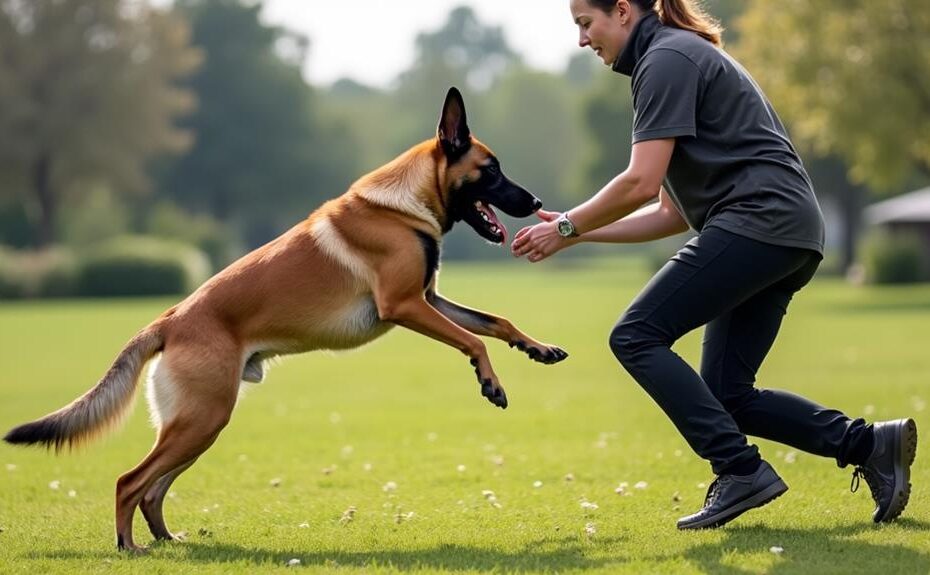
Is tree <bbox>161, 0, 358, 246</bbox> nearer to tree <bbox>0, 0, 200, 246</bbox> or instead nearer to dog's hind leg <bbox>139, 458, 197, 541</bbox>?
tree <bbox>0, 0, 200, 246</bbox>

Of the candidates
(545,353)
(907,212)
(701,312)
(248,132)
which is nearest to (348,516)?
(545,353)

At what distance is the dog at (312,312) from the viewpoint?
6.27 metres

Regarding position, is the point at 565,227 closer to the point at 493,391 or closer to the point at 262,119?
the point at 493,391

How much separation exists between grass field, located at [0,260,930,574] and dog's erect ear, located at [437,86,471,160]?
1.97 metres

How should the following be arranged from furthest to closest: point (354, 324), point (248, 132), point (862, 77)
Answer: point (248, 132)
point (862, 77)
point (354, 324)

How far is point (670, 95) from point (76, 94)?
189 feet

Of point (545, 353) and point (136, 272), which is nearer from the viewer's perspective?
point (545, 353)

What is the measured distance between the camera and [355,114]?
3868 inches

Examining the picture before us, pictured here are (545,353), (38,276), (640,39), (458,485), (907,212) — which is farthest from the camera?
(907,212)

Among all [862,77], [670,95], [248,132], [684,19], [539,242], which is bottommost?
[539,242]

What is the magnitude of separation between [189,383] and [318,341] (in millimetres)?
763

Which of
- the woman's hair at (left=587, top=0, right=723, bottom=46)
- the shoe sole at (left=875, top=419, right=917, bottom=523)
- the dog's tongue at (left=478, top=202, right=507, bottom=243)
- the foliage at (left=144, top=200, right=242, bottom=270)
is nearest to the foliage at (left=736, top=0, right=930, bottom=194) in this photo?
the foliage at (left=144, top=200, right=242, bottom=270)

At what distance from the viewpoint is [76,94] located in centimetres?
5941

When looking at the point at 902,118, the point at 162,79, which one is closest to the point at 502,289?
the point at 902,118
